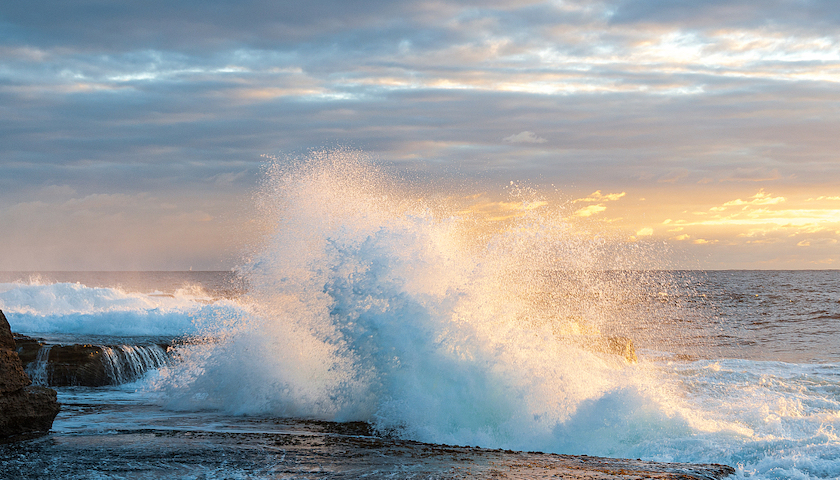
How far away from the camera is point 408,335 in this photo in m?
8.94

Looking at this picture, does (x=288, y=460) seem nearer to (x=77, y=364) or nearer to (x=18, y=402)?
(x=18, y=402)

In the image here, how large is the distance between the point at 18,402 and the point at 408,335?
5.04 m

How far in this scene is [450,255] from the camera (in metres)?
9.80

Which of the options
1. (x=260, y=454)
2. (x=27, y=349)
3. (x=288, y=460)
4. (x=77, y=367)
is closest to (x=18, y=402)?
(x=260, y=454)

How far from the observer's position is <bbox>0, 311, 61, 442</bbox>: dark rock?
23.3ft

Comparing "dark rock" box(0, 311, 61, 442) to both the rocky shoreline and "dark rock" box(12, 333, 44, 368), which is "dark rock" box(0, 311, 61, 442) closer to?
the rocky shoreline

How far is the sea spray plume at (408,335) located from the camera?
823 cm

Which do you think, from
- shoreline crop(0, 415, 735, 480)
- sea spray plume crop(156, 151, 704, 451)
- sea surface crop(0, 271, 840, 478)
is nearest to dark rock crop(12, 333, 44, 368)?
sea surface crop(0, 271, 840, 478)

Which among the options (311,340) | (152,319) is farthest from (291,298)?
(152,319)

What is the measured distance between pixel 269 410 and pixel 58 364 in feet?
23.6

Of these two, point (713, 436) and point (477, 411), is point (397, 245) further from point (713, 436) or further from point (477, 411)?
point (713, 436)

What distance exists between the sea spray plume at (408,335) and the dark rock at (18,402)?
8.78 feet

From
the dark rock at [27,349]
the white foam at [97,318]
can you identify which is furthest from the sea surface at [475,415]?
the white foam at [97,318]

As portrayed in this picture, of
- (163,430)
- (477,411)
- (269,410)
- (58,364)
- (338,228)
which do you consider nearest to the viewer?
(163,430)
